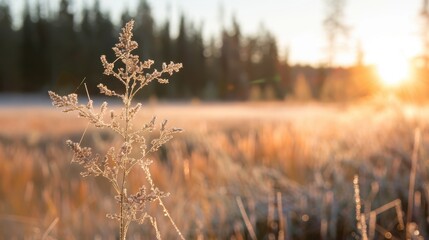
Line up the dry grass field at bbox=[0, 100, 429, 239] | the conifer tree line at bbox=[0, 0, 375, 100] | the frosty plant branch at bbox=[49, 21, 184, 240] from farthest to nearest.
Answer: the conifer tree line at bbox=[0, 0, 375, 100]
the dry grass field at bbox=[0, 100, 429, 239]
the frosty plant branch at bbox=[49, 21, 184, 240]

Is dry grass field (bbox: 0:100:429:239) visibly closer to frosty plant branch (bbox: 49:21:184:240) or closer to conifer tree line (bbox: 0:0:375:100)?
frosty plant branch (bbox: 49:21:184:240)

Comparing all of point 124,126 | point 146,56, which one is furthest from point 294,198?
point 146,56

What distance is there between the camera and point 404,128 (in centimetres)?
352

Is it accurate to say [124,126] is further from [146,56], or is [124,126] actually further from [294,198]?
[146,56]

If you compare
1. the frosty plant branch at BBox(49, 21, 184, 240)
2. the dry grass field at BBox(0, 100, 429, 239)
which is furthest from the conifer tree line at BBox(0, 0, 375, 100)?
the frosty plant branch at BBox(49, 21, 184, 240)

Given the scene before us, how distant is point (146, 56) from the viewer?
46.3 m

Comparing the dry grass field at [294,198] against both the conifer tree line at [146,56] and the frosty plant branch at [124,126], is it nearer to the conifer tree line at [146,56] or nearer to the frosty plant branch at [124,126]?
the frosty plant branch at [124,126]

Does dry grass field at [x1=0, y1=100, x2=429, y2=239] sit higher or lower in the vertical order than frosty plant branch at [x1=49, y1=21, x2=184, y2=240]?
lower

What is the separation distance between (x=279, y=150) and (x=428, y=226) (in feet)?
6.26

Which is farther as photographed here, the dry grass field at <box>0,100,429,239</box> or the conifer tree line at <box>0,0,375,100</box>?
the conifer tree line at <box>0,0,375,100</box>

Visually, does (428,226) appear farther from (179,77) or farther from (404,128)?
(179,77)

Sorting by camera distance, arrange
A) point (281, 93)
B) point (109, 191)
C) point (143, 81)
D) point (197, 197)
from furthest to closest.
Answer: point (281, 93) < point (109, 191) < point (197, 197) < point (143, 81)

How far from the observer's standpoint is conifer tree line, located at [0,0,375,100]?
150 feet

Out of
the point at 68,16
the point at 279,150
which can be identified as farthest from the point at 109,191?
the point at 68,16
